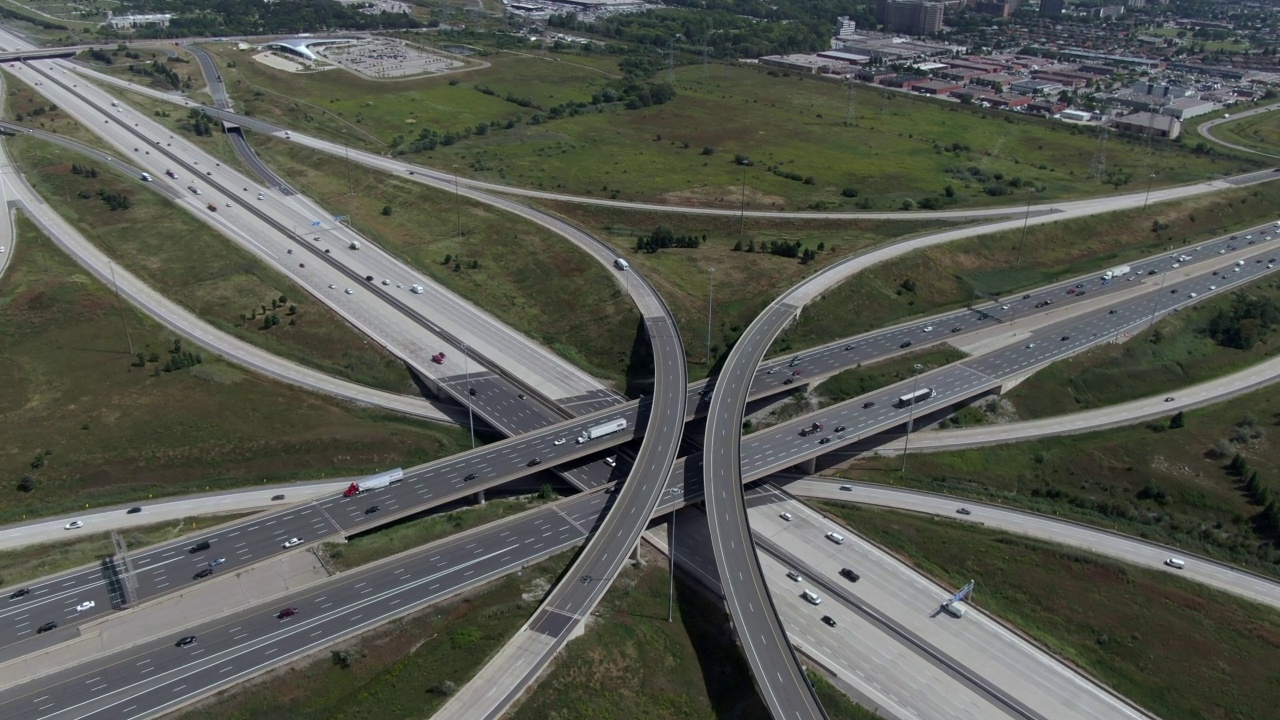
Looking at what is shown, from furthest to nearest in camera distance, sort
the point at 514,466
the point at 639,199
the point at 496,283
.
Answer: the point at 639,199, the point at 496,283, the point at 514,466

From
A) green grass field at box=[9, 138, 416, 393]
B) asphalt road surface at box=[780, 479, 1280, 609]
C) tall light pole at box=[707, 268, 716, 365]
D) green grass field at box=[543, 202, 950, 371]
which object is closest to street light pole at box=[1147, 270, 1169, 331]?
green grass field at box=[543, 202, 950, 371]

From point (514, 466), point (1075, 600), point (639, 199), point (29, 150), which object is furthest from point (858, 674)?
point (29, 150)

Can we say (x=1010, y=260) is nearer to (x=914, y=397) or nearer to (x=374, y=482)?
(x=914, y=397)

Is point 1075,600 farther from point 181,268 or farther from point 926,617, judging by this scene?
point 181,268

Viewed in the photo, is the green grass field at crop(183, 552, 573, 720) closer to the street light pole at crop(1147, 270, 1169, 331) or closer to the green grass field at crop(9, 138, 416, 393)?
the green grass field at crop(9, 138, 416, 393)

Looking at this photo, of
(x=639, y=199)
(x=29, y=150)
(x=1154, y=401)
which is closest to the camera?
(x=1154, y=401)
